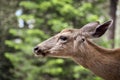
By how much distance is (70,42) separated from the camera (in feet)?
23.3

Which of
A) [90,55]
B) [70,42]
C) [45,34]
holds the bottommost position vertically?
[90,55]

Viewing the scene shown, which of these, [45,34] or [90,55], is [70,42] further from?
[45,34]

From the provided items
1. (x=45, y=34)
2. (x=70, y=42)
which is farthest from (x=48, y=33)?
(x=70, y=42)

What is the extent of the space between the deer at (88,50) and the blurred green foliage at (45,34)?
455 cm

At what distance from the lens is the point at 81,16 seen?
1207 centimetres

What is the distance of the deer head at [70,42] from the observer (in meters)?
6.90

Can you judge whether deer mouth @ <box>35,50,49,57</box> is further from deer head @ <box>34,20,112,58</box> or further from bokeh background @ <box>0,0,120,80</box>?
bokeh background @ <box>0,0,120,80</box>

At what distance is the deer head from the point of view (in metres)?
6.90

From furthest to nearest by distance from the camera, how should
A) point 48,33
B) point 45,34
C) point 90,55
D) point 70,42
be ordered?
point 48,33, point 45,34, point 70,42, point 90,55

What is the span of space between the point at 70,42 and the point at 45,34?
6503 mm

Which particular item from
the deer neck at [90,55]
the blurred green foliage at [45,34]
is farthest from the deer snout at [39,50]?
the blurred green foliage at [45,34]

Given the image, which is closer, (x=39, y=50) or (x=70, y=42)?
(x=39, y=50)

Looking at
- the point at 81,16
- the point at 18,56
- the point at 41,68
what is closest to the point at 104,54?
the point at 81,16

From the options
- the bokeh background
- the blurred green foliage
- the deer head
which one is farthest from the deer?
the blurred green foliage
